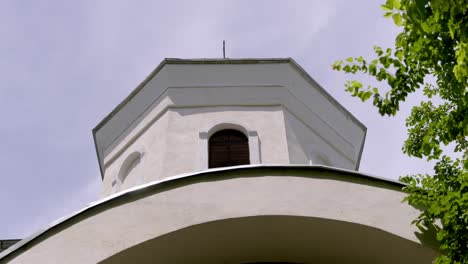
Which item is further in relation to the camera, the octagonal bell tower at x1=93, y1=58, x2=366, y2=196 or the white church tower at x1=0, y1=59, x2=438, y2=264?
the octagonal bell tower at x1=93, y1=58, x2=366, y2=196

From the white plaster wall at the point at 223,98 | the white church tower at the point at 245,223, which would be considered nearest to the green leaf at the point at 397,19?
the white church tower at the point at 245,223

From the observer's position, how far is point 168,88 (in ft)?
46.3

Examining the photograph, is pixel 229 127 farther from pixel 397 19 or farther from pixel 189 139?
pixel 397 19

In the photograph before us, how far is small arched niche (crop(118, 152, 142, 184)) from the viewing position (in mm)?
13891

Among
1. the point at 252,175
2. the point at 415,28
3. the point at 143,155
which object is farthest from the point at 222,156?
the point at 415,28

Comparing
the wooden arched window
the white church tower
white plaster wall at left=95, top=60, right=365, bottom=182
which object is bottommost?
the white church tower

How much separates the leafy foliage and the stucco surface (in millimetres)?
416

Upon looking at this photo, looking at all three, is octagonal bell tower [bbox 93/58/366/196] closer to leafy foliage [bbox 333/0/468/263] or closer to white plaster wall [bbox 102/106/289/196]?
white plaster wall [bbox 102/106/289/196]

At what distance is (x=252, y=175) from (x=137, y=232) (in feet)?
4.88

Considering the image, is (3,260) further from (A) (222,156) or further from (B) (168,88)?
(B) (168,88)

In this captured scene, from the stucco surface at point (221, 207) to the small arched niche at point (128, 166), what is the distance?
592 cm

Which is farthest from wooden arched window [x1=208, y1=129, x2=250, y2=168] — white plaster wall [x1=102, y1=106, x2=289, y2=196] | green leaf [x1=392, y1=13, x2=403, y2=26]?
green leaf [x1=392, y1=13, x2=403, y2=26]

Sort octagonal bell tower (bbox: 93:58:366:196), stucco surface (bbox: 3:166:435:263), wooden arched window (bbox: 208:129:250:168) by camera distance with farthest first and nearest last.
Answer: octagonal bell tower (bbox: 93:58:366:196)
wooden arched window (bbox: 208:129:250:168)
stucco surface (bbox: 3:166:435:263)

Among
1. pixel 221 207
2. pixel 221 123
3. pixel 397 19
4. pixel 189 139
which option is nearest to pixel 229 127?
pixel 221 123
